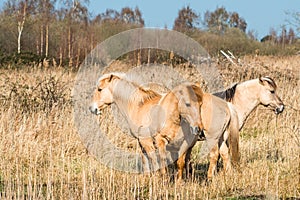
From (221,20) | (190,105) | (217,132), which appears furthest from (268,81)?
(221,20)

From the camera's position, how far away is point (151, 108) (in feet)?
23.5

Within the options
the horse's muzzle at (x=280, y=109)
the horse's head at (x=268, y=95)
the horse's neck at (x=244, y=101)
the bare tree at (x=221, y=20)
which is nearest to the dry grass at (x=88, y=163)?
A: the horse's muzzle at (x=280, y=109)

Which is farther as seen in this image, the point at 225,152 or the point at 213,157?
the point at 225,152

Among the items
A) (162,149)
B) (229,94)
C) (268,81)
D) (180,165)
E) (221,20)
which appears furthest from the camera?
(221,20)

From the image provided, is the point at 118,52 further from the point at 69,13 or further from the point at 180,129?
the point at 180,129

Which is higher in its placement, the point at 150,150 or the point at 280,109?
the point at 280,109

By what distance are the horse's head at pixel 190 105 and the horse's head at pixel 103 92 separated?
1.45 metres

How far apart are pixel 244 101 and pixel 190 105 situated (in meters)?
2.82

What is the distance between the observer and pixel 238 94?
29.8 feet

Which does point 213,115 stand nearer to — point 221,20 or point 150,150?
point 150,150

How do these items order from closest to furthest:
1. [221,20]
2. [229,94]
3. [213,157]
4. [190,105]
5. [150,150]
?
[190,105], [150,150], [213,157], [229,94], [221,20]

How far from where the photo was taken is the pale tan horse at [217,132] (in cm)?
704

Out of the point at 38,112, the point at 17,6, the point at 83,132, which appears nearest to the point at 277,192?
the point at 83,132

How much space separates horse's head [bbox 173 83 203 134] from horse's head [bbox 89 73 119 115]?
1447mm
